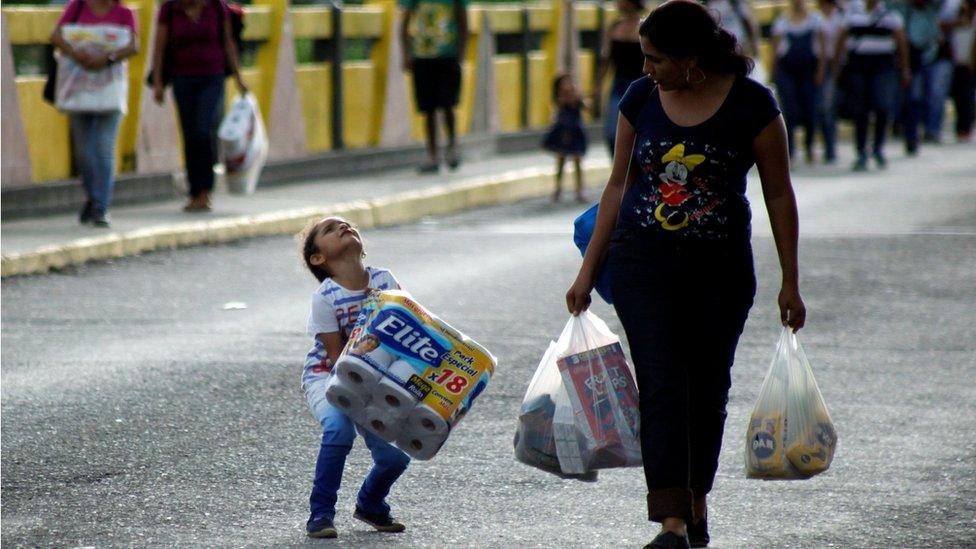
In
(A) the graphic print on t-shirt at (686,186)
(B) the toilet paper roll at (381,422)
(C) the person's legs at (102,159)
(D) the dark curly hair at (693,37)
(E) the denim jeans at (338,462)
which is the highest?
(D) the dark curly hair at (693,37)

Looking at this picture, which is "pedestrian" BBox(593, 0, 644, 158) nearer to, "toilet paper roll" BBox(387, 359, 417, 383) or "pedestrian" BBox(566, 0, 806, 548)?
"pedestrian" BBox(566, 0, 806, 548)

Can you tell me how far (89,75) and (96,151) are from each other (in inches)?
20.3

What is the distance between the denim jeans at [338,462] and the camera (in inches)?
205

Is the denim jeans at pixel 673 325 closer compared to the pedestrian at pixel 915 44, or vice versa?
the denim jeans at pixel 673 325

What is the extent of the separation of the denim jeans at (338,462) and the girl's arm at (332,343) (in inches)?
3.0

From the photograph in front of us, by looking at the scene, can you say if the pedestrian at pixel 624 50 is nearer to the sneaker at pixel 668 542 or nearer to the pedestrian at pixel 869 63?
the pedestrian at pixel 869 63

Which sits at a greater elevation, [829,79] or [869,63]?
[869,63]

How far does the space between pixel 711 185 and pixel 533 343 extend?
377cm

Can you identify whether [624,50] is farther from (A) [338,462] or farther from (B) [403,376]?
(B) [403,376]

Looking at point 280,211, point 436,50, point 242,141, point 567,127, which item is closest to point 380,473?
point 280,211

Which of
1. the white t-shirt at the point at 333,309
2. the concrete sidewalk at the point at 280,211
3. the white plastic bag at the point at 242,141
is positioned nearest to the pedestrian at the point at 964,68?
the concrete sidewalk at the point at 280,211

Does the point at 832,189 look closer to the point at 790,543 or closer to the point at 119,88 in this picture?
the point at 119,88

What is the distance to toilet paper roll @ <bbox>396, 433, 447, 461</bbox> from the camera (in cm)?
507

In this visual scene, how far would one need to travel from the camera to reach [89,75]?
480 inches
